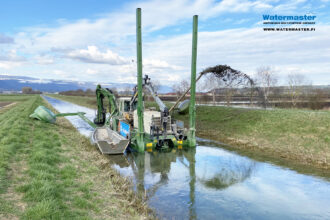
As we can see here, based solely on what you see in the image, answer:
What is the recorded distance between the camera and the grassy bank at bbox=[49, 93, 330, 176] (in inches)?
568

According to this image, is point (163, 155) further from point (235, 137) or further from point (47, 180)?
point (47, 180)

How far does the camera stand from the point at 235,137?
2038 cm

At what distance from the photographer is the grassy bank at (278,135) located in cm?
1442

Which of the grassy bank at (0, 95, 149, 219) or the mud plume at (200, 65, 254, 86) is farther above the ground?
the mud plume at (200, 65, 254, 86)

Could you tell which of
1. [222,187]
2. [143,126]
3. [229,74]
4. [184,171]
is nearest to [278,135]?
[229,74]

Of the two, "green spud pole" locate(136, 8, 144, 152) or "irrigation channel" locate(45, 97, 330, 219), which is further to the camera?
"green spud pole" locate(136, 8, 144, 152)

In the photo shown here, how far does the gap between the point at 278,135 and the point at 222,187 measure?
945 cm

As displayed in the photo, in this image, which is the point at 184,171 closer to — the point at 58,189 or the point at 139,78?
the point at 139,78

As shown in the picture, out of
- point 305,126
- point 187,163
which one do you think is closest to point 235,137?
point 305,126

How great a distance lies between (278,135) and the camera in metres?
18.2

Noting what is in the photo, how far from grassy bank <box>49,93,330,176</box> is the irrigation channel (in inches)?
69.7

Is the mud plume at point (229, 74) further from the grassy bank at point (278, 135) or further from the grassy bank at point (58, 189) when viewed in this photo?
the grassy bank at point (58, 189)

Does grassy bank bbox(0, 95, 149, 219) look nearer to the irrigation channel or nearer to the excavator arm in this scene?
the irrigation channel

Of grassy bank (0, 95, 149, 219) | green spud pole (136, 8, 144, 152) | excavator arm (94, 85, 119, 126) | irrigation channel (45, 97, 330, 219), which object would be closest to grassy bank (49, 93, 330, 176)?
irrigation channel (45, 97, 330, 219)
